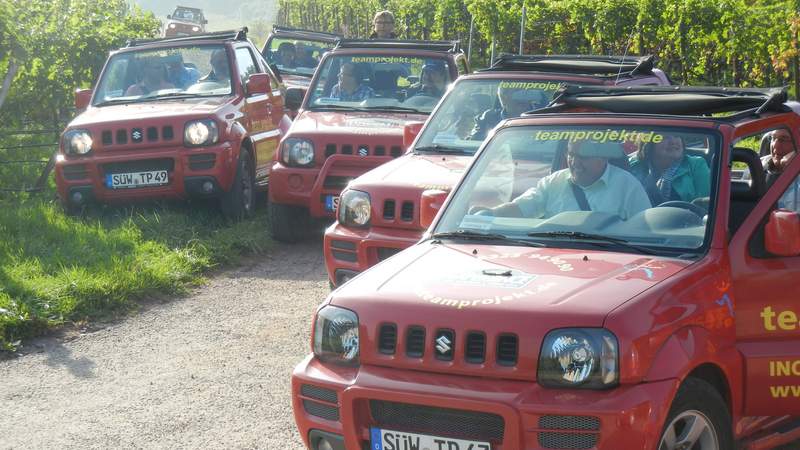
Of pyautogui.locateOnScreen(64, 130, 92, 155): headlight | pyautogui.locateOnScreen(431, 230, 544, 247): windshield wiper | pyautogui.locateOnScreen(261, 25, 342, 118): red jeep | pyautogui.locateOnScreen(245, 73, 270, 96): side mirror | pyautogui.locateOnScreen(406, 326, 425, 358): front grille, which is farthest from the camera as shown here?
pyautogui.locateOnScreen(261, 25, 342, 118): red jeep

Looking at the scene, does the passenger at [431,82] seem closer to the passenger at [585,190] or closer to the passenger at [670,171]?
the passenger at [585,190]

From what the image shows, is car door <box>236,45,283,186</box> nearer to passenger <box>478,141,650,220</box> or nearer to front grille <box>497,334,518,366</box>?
passenger <box>478,141,650,220</box>

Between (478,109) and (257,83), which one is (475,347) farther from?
(257,83)

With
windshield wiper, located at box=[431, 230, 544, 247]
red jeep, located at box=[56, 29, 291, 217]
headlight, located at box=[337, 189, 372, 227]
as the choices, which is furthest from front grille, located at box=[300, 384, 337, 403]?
red jeep, located at box=[56, 29, 291, 217]

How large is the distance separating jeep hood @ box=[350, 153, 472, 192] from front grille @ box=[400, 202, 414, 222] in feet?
0.39

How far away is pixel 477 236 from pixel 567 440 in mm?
1435

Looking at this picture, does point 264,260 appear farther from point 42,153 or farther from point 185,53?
point 42,153

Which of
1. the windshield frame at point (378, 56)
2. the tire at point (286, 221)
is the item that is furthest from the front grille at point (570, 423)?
the windshield frame at point (378, 56)

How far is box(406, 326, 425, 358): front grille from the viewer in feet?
15.1

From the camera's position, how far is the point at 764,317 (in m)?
5.14

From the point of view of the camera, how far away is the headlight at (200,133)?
11.7 meters

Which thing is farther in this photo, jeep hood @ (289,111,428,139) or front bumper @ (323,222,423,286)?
jeep hood @ (289,111,428,139)

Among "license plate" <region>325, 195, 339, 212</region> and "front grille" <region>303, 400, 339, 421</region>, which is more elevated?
"front grille" <region>303, 400, 339, 421</region>

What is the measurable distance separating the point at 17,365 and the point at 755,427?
457cm
